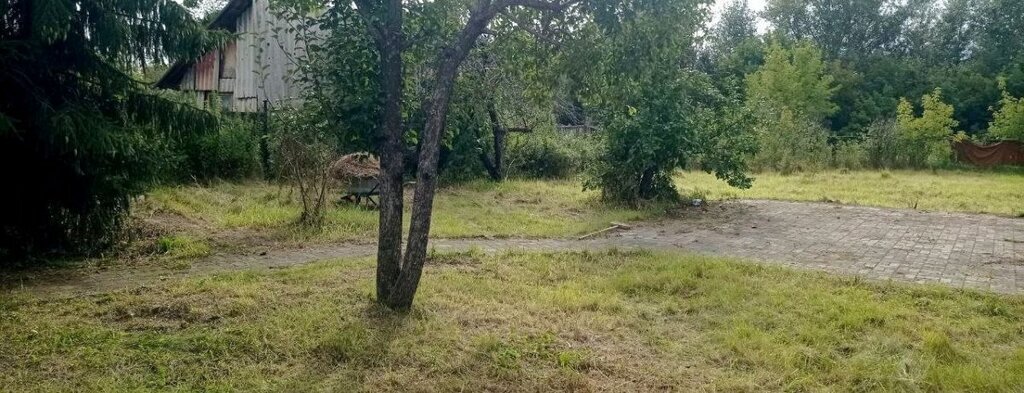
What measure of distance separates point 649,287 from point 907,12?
45.3 metres

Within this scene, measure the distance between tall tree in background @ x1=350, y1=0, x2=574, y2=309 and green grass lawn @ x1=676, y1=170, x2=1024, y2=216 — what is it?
9466 millimetres

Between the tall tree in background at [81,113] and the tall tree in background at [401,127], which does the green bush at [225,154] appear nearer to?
the tall tree in background at [81,113]

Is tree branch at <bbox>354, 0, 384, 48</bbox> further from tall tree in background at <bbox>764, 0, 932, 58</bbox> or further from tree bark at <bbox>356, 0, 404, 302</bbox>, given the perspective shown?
tall tree in background at <bbox>764, 0, 932, 58</bbox>

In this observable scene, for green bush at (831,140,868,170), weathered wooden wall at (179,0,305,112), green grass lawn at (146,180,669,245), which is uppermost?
weathered wooden wall at (179,0,305,112)

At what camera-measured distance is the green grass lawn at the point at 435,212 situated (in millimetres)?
9225

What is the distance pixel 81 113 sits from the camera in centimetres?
601

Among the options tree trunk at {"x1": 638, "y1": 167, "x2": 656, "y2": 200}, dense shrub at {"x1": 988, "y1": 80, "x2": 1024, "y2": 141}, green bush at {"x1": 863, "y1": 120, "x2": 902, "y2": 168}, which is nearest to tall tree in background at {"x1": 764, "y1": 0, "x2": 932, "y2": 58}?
dense shrub at {"x1": 988, "y1": 80, "x2": 1024, "y2": 141}

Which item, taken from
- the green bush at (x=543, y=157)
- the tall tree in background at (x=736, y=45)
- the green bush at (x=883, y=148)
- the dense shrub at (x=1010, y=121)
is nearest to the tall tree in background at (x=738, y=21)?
the tall tree in background at (x=736, y=45)

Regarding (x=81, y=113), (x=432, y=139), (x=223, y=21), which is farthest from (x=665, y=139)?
(x=223, y=21)

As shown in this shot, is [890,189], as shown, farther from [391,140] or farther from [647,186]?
[391,140]

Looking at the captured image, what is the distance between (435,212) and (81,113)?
5897 millimetres

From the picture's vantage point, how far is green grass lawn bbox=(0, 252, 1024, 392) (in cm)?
425

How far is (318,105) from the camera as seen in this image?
531 centimetres

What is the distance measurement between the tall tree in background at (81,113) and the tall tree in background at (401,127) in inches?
104
